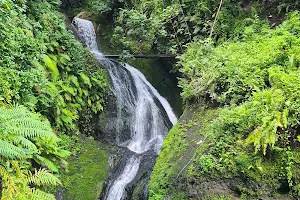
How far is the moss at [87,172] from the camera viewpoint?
260 inches

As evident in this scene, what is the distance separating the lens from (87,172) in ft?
23.9

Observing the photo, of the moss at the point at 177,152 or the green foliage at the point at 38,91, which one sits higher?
the green foliage at the point at 38,91

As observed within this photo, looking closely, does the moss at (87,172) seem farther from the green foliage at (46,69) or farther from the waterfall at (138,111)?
the waterfall at (138,111)

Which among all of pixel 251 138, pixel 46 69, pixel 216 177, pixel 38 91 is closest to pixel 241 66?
pixel 251 138

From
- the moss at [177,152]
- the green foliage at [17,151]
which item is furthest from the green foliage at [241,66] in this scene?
the green foliage at [17,151]

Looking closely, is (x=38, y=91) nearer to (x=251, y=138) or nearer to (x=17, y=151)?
(x=17, y=151)

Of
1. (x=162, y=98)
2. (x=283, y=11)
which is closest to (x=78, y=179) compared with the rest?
(x=162, y=98)

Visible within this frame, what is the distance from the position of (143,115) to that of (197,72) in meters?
4.78

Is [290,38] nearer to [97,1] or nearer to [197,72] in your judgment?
[197,72]

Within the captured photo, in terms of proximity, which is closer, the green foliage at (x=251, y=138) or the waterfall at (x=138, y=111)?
the green foliage at (x=251, y=138)

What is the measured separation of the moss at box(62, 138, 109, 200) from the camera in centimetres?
660

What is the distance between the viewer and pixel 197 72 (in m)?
7.73

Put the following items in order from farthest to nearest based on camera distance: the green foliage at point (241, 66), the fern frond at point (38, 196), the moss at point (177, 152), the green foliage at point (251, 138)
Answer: the green foliage at point (241, 66) → the moss at point (177, 152) → the green foliage at point (251, 138) → the fern frond at point (38, 196)

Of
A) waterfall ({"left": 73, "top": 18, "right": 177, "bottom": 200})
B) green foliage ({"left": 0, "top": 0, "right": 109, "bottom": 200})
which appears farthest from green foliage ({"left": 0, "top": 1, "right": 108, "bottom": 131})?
waterfall ({"left": 73, "top": 18, "right": 177, "bottom": 200})
